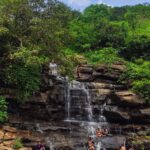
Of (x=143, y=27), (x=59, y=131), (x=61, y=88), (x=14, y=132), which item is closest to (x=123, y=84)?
(x=61, y=88)

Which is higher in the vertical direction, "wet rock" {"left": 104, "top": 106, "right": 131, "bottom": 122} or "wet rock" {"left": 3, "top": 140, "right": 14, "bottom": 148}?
"wet rock" {"left": 104, "top": 106, "right": 131, "bottom": 122}

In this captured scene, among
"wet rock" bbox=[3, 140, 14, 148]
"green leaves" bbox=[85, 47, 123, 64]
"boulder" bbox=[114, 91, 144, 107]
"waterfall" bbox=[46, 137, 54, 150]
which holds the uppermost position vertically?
"green leaves" bbox=[85, 47, 123, 64]

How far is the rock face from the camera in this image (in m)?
29.5

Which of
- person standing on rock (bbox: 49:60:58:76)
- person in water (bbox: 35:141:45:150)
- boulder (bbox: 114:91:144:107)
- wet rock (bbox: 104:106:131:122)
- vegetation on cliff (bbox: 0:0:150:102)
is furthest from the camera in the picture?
person standing on rock (bbox: 49:60:58:76)

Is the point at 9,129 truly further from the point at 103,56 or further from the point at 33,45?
the point at 103,56

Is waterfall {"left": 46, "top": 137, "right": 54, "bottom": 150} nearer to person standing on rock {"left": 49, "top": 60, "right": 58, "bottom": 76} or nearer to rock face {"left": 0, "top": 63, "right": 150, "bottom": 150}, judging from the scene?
rock face {"left": 0, "top": 63, "right": 150, "bottom": 150}

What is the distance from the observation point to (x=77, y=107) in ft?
109

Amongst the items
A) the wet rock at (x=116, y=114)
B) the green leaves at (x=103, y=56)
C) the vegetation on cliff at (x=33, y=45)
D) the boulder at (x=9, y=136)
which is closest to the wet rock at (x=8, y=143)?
the boulder at (x=9, y=136)

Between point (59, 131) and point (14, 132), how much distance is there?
307 cm

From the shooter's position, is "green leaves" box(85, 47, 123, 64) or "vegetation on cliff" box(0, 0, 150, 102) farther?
"green leaves" box(85, 47, 123, 64)

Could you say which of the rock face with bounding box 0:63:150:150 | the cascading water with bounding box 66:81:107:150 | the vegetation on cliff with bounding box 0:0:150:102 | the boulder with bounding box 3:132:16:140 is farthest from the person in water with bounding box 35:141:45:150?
the cascading water with bounding box 66:81:107:150

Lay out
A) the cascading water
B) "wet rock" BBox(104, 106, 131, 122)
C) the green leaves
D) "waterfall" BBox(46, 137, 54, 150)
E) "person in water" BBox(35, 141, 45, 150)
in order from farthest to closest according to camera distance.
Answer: the green leaves < "wet rock" BBox(104, 106, 131, 122) < the cascading water < "waterfall" BBox(46, 137, 54, 150) < "person in water" BBox(35, 141, 45, 150)

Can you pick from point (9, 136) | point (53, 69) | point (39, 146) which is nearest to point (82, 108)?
point (53, 69)

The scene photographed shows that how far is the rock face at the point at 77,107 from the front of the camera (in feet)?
96.8
